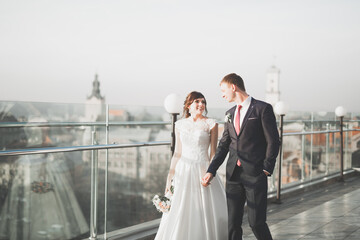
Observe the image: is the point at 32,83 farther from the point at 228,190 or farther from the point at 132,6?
the point at 228,190

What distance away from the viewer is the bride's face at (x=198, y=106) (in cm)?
314

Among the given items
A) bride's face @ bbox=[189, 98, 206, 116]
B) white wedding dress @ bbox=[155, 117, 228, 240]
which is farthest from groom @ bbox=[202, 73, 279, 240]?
bride's face @ bbox=[189, 98, 206, 116]

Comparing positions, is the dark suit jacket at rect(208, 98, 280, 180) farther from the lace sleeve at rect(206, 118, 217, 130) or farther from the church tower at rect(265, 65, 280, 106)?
the church tower at rect(265, 65, 280, 106)

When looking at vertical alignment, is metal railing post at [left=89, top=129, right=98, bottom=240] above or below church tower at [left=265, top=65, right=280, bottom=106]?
below

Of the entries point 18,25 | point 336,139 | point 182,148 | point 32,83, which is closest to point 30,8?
point 18,25

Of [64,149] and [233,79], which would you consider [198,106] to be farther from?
[64,149]

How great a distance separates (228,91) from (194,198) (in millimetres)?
897

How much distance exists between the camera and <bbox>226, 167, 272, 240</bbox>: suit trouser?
2561 mm

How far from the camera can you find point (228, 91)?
2.63 meters

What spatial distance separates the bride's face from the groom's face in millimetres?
504

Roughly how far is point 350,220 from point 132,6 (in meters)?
33.4

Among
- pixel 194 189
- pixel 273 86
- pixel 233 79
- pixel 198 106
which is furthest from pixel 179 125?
pixel 273 86

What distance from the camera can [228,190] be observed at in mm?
2680

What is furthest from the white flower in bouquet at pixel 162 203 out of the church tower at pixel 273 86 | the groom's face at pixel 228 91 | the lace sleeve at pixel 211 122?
the church tower at pixel 273 86
